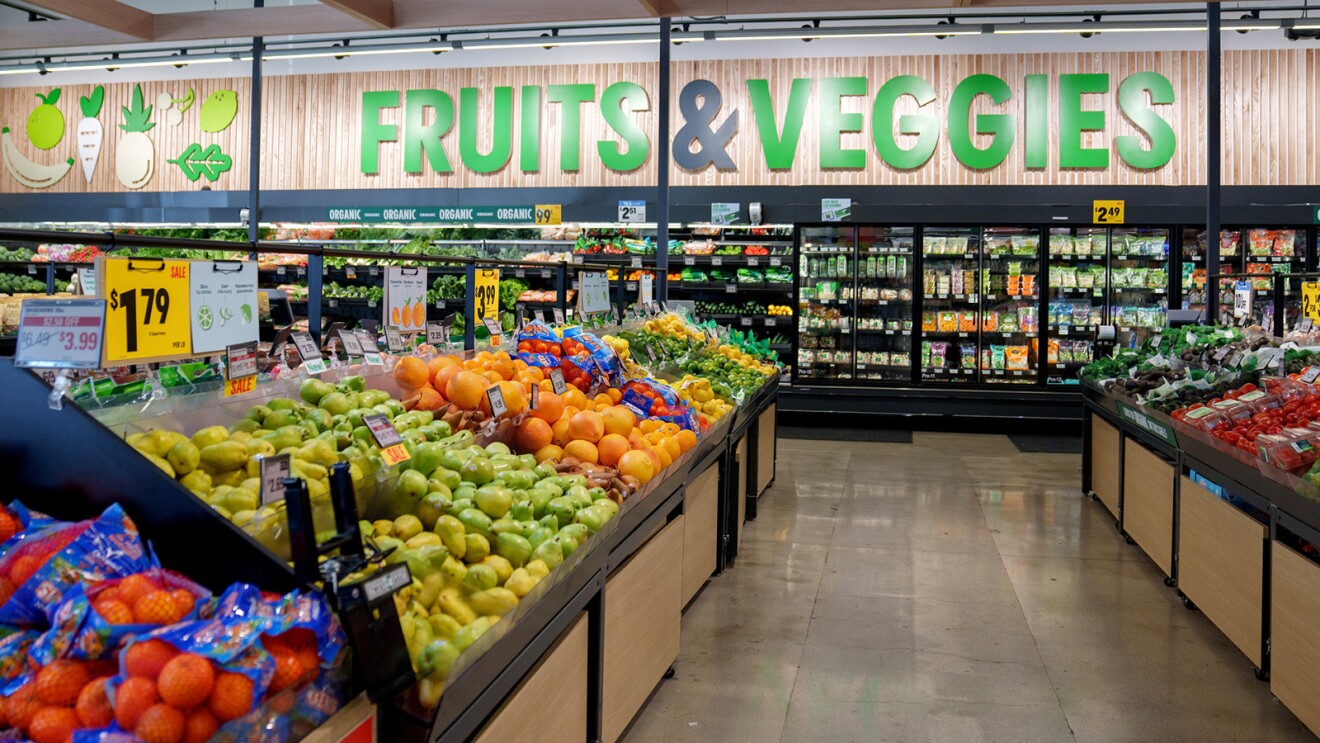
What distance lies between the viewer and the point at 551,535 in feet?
7.45

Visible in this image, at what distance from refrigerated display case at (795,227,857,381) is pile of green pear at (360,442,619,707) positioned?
7261mm

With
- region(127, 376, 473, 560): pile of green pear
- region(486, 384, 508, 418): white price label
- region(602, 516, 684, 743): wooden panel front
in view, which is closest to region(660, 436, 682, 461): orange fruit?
region(602, 516, 684, 743): wooden panel front

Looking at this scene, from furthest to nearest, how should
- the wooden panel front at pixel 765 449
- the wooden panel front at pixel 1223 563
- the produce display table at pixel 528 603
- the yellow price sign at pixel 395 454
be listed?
1. the wooden panel front at pixel 765 449
2. the wooden panel front at pixel 1223 563
3. the yellow price sign at pixel 395 454
4. the produce display table at pixel 528 603

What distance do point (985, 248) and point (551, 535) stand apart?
8169 mm

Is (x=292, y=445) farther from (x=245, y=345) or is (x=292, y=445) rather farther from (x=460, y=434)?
(x=460, y=434)

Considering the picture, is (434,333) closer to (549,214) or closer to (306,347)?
(306,347)

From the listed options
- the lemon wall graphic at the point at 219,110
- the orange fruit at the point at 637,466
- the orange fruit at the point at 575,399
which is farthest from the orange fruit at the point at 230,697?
the lemon wall graphic at the point at 219,110

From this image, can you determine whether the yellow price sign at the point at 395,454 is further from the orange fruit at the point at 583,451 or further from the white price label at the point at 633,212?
the white price label at the point at 633,212

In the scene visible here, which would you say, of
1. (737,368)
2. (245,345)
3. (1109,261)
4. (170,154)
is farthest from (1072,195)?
(170,154)

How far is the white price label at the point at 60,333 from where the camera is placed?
1.70 m

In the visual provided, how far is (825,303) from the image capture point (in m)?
9.88

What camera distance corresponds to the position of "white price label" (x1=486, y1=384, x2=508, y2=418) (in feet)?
10.1

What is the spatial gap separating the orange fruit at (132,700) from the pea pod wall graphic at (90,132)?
1360 cm

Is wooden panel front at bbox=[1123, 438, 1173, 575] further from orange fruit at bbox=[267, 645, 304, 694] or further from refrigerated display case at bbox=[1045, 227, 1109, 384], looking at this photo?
orange fruit at bbox=[267, 645, 304, 694]
